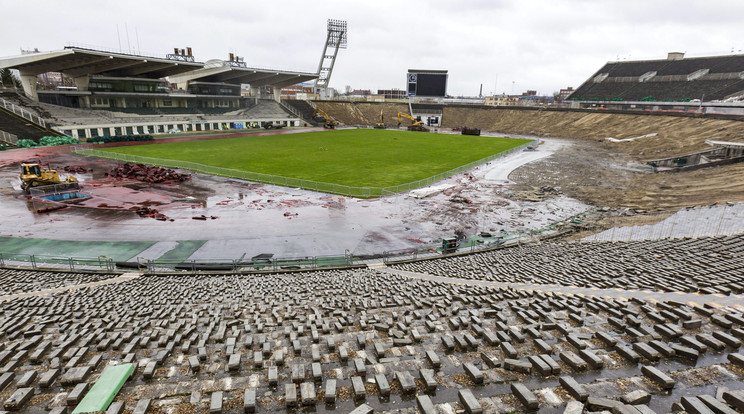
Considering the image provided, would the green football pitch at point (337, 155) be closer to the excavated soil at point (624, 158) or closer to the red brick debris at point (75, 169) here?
the red brick debris at point (75, 169)

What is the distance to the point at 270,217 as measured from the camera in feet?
92.8

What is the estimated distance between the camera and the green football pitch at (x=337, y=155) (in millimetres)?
43469

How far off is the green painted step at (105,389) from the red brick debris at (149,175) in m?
36.5

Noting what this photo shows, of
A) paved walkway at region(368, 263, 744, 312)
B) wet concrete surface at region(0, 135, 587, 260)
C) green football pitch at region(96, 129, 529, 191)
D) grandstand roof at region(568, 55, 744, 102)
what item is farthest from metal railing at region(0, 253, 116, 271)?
grandstand roof at region(568, 55, 744, 102)

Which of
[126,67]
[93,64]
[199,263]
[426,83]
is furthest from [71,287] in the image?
[426,83]

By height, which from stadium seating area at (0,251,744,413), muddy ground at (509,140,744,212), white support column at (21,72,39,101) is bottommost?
muddy ground at (509,140,744,212)

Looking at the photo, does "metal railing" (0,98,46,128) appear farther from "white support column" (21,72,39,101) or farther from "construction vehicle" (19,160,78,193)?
"construction vehicle" (19,160,78,193)

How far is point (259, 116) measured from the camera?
350ft

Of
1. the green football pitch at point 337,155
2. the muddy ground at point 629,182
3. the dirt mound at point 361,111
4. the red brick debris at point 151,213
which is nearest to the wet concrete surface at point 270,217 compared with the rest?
the red brick debris at point 151,213

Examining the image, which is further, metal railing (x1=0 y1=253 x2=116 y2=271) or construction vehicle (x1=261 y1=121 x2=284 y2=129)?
construction vehicle (x1=261 y1=121 x2=284 y2=129)

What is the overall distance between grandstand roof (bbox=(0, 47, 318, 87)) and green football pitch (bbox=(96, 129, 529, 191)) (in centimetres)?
2187

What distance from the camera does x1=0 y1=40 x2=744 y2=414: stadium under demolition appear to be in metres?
6.22

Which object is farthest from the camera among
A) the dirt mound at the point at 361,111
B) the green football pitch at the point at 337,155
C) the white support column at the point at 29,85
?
the dirt mound at the point at 361,111

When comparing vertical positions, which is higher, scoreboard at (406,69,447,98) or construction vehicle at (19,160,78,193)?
scoreboard at (406,69,447,98)
